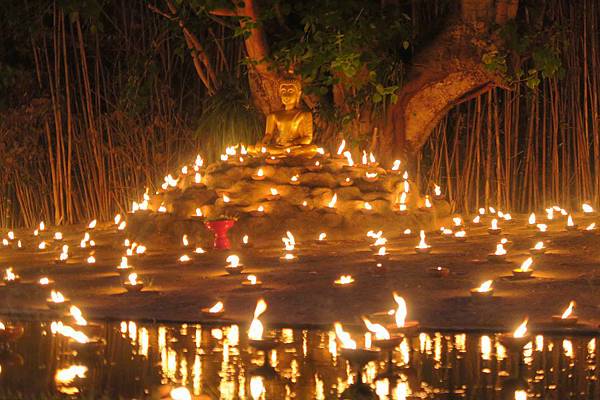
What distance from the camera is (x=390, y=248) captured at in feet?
25.8

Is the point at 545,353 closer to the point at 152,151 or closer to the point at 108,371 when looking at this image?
the point at 108,371

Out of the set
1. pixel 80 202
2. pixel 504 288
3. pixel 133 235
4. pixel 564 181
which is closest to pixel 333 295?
pixel 504 288

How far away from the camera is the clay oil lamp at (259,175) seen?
925 cm

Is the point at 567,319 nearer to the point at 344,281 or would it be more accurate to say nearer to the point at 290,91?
the point at 344,281

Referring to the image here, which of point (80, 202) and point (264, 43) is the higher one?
point (264, 43)

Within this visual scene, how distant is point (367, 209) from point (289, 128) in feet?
4.44

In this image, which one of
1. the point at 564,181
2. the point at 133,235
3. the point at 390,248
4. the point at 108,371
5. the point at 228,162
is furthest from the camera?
the point at 564,181

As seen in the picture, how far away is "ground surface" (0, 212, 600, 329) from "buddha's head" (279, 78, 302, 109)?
6.29ft

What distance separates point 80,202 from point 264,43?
319 centimetres

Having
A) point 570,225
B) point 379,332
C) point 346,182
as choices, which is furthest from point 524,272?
point 346,182

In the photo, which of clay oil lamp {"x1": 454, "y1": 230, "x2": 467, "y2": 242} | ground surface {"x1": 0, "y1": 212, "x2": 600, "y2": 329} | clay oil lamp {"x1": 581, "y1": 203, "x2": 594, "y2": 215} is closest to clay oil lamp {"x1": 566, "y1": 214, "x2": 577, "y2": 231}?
ground surface {"x1": 0, "y1": 212, "x2": 600, "y2": 329}

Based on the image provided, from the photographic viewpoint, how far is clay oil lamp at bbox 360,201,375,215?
8882 millimetres

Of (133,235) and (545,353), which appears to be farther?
(133,235)

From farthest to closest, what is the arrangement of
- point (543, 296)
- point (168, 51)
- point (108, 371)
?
point (168, 51)
point (543, 296)
point (108, 371)
